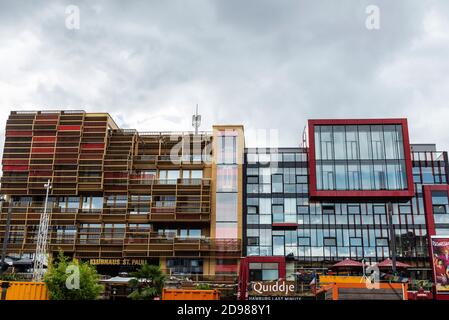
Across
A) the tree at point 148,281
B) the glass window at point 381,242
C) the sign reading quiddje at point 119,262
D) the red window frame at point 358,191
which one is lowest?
the tree at point 148,281

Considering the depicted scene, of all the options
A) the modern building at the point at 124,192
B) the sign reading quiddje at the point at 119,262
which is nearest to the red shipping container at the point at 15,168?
the modern building at the point at 124,192

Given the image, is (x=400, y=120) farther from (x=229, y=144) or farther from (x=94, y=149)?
(x=94, y=149)

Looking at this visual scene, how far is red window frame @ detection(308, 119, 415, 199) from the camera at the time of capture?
6512 cm

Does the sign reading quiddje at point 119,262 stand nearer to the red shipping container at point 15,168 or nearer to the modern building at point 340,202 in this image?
the modern building at point 340,202

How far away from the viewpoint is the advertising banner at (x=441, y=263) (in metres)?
53.8

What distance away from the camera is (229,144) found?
66.7 metres

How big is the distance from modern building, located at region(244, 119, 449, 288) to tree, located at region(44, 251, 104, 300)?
30.1m

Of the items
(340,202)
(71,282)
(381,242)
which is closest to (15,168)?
(71,282)

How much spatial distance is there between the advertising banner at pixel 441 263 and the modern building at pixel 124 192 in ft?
70.0

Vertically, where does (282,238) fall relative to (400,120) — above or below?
below

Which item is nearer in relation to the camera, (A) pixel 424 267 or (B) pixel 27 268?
(B) pixel 27 268

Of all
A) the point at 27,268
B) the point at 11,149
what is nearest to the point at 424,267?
the point at 27,268

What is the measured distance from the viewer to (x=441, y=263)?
54.2 meters
